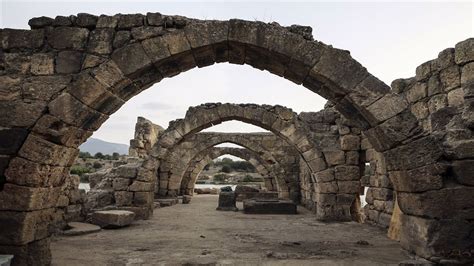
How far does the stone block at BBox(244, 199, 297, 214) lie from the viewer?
38.2 ft

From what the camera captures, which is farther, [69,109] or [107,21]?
[107,21]

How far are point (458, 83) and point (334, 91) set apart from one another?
2.00 m

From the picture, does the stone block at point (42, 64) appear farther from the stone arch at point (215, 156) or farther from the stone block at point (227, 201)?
the stone arch at point (215, 156)

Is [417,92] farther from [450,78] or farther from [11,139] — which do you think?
[11,139]

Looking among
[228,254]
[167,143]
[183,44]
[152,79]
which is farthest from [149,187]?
[183,44]

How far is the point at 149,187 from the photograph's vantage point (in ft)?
33.3

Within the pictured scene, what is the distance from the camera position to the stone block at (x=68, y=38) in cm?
445

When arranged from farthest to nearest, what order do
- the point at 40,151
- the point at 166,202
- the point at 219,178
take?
the point at 219,178 < the point at 166,202 < the point at 40,151

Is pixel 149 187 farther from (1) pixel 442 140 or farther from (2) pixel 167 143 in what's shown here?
(1) pixel 442 140

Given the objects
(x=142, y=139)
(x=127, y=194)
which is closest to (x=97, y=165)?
(x=142, y=139)

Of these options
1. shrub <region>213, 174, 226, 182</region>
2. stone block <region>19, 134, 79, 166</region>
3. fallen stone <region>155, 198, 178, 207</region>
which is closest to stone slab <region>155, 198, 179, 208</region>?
fallen stone <region>155, 198, 178, 207</region>

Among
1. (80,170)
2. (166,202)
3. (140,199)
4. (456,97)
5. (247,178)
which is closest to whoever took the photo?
(456,97)

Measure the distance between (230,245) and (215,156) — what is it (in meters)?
14.1

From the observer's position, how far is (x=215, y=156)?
66.5 ft
